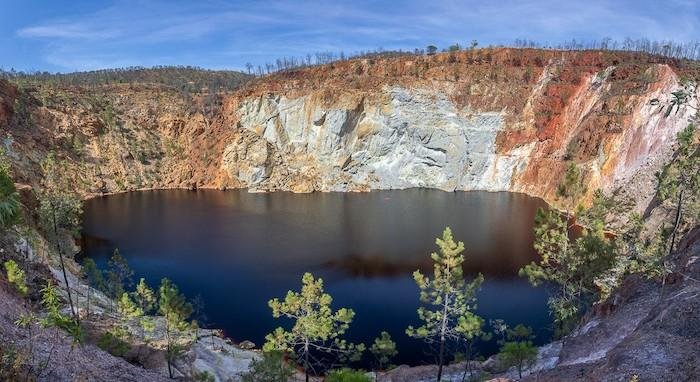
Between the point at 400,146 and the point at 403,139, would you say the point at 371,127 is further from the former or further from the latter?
the point at 400,146

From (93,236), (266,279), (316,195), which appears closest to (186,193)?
(316,195)

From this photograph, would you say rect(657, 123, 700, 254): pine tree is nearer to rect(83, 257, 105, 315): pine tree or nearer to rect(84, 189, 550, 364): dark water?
rect(84, 189, 550, 364): dark water

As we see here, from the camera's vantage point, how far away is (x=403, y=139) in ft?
270

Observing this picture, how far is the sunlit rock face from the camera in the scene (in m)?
75.8

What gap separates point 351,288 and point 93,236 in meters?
31.6

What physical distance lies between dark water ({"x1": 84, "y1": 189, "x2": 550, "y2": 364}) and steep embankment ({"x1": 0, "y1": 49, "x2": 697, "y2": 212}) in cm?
824

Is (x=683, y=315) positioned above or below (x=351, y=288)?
above

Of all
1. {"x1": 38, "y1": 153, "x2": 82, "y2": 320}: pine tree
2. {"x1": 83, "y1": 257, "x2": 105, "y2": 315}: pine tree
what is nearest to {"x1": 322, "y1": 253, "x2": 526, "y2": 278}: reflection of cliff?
{"x1": 83, "y1": 257, "x2": 105, "y2": 315}: pine tree

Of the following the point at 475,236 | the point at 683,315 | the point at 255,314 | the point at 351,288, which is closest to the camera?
the point at 683,315

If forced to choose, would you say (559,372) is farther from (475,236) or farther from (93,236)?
(93,236)

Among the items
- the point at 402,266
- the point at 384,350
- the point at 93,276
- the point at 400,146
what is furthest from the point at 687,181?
the point at 400,146

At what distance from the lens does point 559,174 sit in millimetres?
69000

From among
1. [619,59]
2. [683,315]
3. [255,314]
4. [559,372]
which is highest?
[619,59]

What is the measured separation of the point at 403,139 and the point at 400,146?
134 cm
